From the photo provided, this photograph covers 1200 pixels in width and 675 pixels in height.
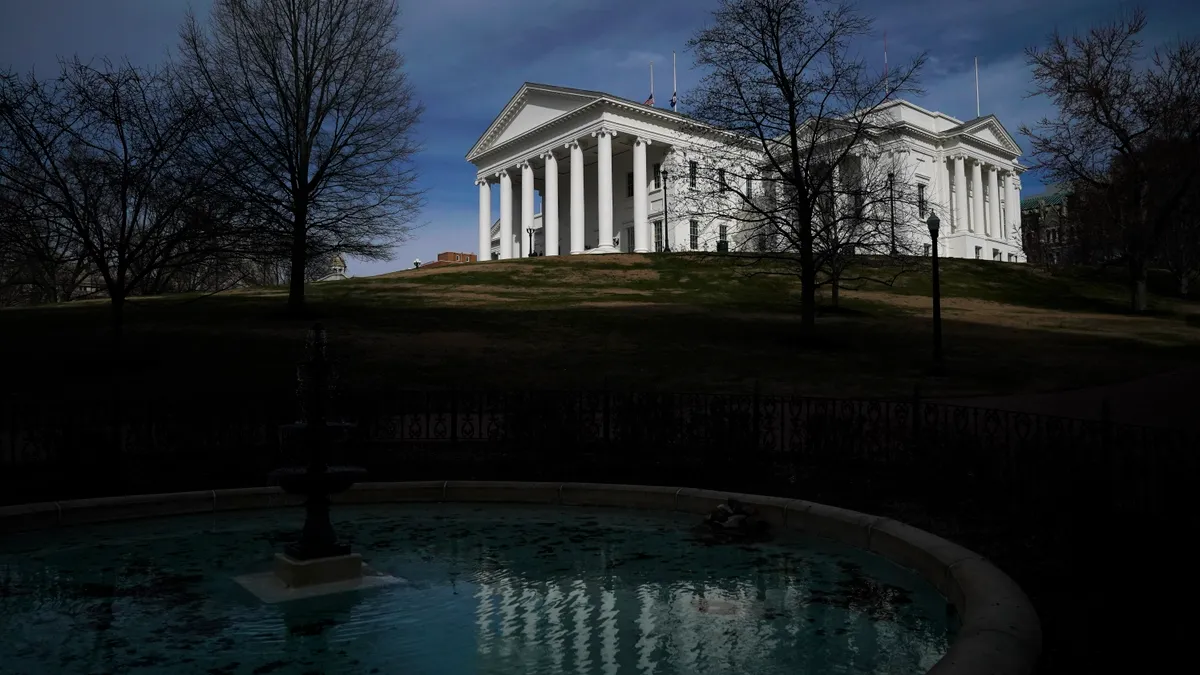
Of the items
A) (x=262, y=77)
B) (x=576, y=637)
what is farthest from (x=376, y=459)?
(x=262, y=77)

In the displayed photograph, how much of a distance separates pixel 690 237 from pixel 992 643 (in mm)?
68905

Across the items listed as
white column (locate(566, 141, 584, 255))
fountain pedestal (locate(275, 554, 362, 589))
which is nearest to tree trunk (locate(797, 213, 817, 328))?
fountain pedestal (locate(275, 554, 362, 589))

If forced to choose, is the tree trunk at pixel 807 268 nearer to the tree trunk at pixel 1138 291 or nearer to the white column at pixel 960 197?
the tree trunk at pixel 1138 291

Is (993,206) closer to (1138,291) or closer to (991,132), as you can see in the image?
(991,132)

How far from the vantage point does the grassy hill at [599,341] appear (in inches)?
854

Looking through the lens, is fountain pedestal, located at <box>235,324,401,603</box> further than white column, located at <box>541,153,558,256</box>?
No

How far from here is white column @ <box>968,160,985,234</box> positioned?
83.1 meters

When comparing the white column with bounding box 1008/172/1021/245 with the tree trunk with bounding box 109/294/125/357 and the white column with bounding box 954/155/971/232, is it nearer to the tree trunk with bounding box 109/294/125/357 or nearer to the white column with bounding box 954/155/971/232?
the white column with bounding box 954/155/971/232

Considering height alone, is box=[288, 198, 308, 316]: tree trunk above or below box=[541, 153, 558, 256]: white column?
below

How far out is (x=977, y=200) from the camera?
83562 mm

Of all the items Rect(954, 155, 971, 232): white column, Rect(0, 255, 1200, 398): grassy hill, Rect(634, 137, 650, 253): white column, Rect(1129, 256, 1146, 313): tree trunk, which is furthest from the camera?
Rect(954, 155, 971, 232): white column

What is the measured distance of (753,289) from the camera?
45.8 meters

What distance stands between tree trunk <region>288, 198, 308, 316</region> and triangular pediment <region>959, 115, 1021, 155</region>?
223ft

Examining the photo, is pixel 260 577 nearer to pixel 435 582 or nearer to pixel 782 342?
pixel 435 582
